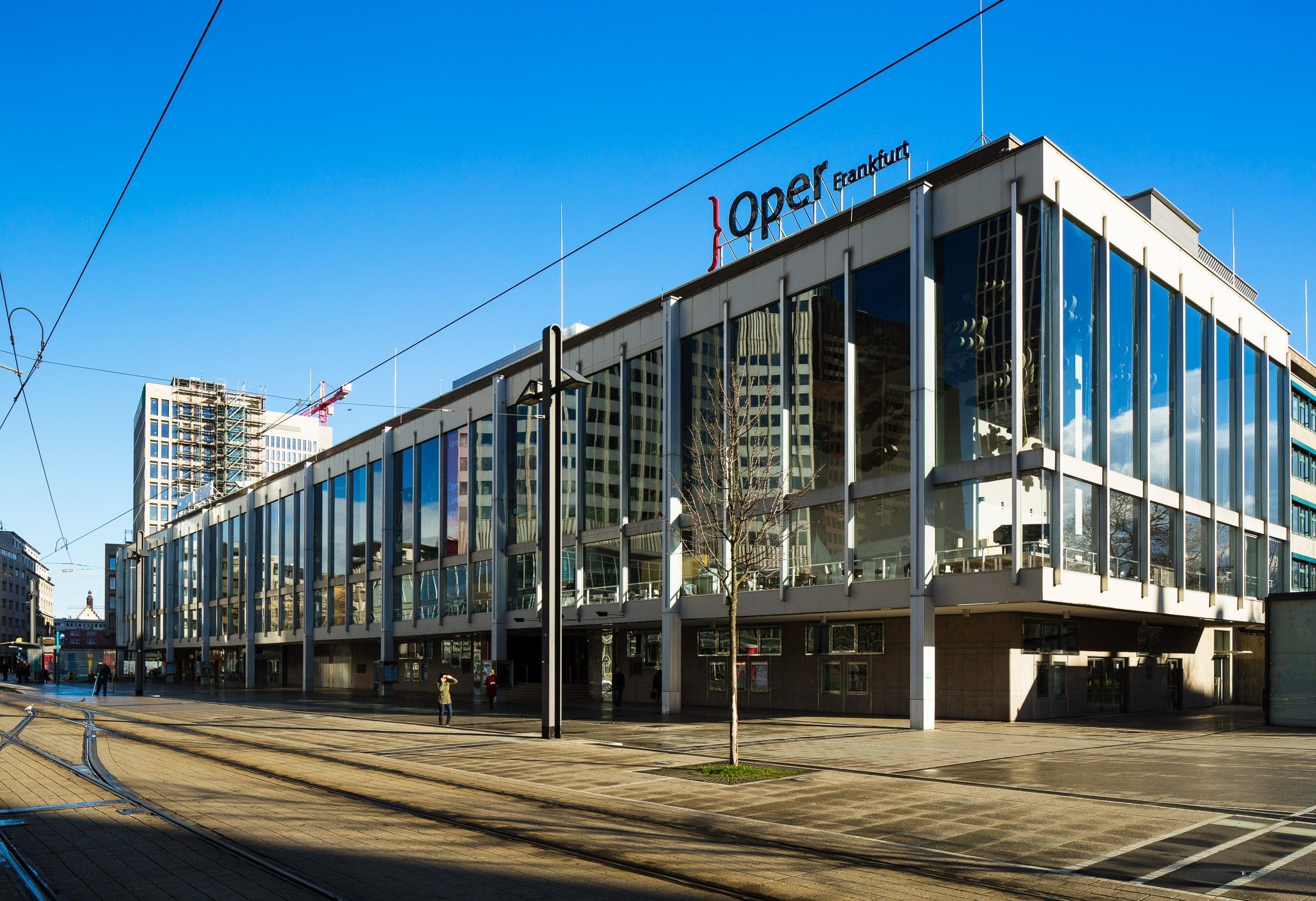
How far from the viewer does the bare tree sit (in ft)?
88.0

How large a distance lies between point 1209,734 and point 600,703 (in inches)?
1047

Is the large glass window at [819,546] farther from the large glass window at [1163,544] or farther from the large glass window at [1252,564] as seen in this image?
the large glass window at [1252,564]

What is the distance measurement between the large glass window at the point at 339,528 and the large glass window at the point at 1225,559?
51.5 metres

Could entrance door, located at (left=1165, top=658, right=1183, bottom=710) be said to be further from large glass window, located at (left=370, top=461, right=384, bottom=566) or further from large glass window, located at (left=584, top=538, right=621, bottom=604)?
large glass window, located at (left=370, top=461, right=384, bottom=566)

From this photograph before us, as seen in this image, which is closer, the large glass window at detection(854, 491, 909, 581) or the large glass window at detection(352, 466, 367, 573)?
the large glass window at detection(854, 491, 909, 581)

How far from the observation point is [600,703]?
4962cm

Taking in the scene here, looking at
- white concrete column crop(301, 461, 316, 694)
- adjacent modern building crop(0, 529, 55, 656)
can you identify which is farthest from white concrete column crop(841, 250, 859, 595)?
adjacent modern building crop(0, 529, 55, 656)

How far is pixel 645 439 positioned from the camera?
46.2m

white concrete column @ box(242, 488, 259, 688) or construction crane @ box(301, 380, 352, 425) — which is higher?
construction crane @ box(301, 380, 352, 425)

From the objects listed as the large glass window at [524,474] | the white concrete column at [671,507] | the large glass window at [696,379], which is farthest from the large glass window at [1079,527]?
the large glass window at [524,474]

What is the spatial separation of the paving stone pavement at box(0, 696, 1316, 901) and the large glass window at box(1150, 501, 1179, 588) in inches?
306

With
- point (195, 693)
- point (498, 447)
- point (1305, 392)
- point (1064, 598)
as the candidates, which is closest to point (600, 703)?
point (498, 447)

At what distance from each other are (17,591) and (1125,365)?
627 ft

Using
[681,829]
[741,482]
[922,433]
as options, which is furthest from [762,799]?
[922,433]
